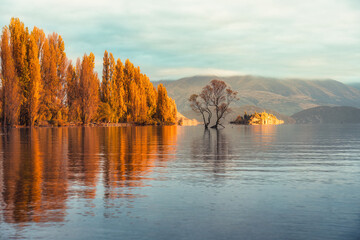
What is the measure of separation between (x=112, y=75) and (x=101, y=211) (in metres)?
94.0

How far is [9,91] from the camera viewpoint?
65875 mm

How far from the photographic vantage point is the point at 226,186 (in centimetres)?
1183

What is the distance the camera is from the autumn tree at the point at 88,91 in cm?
8700

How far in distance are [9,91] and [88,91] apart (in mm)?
22849

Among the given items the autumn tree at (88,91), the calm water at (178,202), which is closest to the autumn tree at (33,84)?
the autumn tree at (88,91)

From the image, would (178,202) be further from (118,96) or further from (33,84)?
(118,96)

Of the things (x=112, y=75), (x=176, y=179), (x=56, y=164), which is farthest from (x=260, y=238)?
(x=112, y=75)

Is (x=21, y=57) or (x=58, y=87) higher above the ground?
(x=21, y=57)

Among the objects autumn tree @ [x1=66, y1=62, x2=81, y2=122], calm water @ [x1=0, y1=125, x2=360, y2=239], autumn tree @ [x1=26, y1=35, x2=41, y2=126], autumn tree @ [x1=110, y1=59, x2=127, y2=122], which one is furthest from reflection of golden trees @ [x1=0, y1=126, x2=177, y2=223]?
autumn tree @ [x1=110, y1=59, x2=127, y2=122]

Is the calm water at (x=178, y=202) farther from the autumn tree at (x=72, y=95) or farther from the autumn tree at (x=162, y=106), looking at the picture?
the autumn tree at (x=162, y=106)

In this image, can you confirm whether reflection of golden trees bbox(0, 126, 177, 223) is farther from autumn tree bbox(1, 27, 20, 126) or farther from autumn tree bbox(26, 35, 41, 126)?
autumn tree bbox(26, 35, 41, 126)

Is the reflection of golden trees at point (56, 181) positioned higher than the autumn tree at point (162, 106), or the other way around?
the autumn tree at point (162, 106)

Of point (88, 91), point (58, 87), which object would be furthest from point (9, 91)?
point (88, 91)

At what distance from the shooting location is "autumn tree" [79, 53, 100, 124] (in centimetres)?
8700
